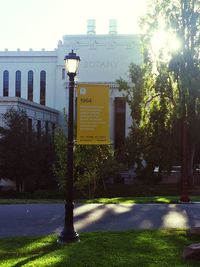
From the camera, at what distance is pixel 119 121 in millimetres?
65750

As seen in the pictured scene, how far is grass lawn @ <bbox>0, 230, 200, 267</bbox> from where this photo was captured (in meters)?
8.53

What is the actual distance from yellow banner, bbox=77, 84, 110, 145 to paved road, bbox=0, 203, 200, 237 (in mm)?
2192

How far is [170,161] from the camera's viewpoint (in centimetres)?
4156

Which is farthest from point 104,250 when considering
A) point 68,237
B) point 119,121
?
point 119,121

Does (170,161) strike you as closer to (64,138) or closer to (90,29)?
(64,138)

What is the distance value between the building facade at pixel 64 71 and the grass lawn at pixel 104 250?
43173mm

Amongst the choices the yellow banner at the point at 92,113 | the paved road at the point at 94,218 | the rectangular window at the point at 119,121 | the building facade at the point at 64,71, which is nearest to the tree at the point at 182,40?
the paved road at the point at 94,218

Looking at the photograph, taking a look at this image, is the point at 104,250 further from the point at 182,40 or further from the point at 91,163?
the point at 91,163

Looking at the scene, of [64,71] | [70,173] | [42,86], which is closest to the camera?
[70,173]

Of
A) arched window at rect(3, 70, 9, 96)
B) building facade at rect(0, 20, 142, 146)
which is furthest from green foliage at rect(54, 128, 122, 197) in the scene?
arched window at rect(3, 70, 9, 96)

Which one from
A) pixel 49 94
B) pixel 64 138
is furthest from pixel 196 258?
pixel 49 94

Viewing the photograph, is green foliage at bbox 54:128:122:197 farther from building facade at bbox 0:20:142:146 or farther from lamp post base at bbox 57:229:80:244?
building facade at bbox 0:20:142:146

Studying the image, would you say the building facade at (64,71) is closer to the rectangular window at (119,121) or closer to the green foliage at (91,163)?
the rectangular window at (119,121)

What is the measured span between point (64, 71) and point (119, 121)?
12.5m
